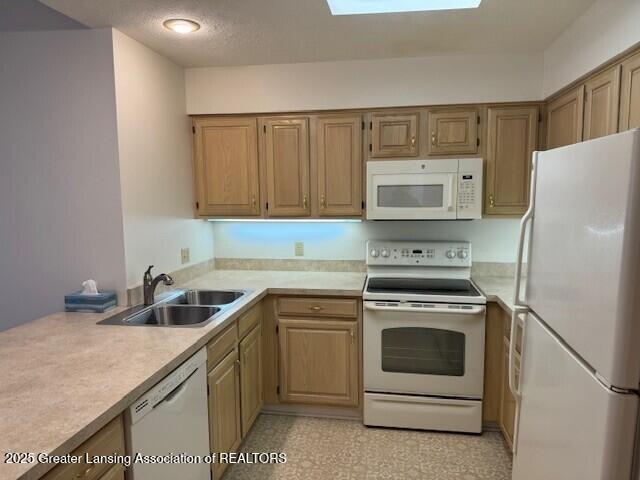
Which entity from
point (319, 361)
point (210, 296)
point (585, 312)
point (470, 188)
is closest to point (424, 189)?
point (470, 188)

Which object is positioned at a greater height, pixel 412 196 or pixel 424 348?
pixel 412 196

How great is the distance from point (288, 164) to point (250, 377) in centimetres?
147

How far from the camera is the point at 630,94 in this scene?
5.56ft

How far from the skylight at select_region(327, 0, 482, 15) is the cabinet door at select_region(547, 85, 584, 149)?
0.76 m

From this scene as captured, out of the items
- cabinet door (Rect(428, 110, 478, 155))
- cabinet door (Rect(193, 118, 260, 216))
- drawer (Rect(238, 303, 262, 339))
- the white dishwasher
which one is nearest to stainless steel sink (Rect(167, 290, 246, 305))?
drawer (Rect(238, 303, 262, 339))

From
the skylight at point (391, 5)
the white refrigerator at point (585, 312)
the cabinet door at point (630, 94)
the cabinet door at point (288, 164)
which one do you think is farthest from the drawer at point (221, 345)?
the cabinet door at point (630, 94)

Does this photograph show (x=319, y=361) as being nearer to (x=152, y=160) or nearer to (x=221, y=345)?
(x=221, y=345)

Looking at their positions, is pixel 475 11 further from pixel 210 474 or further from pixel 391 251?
pixel 210 474

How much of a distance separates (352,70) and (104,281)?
207 centimetres

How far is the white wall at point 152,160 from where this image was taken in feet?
7.39

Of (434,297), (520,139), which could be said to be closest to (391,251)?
(434,297)

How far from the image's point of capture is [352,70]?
9.24ft

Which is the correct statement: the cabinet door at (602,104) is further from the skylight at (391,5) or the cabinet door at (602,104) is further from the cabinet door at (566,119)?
the skylight at (391,5)

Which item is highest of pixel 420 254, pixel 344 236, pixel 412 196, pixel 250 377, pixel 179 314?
pixel 412 196
